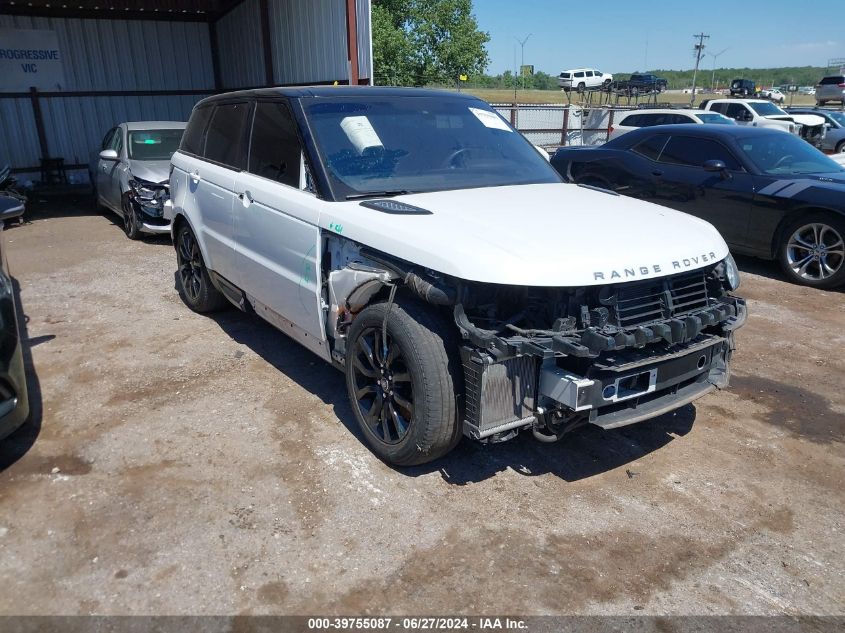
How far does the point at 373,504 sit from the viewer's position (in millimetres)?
3215

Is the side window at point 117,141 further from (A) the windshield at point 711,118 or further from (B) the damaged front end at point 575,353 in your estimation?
(A) the windshield at point 711,118

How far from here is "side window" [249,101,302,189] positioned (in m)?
3.99

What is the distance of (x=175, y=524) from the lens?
10.0ft

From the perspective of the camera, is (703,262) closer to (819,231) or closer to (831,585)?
(831,585)

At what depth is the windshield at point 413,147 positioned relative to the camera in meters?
3.81

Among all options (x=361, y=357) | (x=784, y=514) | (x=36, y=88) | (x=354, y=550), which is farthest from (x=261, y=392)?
(x=36, y=88)

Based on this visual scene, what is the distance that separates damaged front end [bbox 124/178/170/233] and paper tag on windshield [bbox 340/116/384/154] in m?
5.58

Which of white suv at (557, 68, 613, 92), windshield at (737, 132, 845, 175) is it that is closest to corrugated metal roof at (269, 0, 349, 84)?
windshield at (737, 132, 845, 175)

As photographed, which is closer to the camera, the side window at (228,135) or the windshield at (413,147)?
the windshield at (413,147)

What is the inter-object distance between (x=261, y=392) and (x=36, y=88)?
13936 millimetres

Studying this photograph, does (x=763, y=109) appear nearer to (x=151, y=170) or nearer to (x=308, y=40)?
(x=308, y=40)

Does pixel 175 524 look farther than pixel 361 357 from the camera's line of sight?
No

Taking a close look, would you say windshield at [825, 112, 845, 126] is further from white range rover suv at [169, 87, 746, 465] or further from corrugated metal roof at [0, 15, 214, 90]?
white range rover suv at [169, 87, 746, 465]

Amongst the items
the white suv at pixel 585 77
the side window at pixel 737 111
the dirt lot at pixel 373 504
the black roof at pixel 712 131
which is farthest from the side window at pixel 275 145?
the white suv at pixel 585 77
